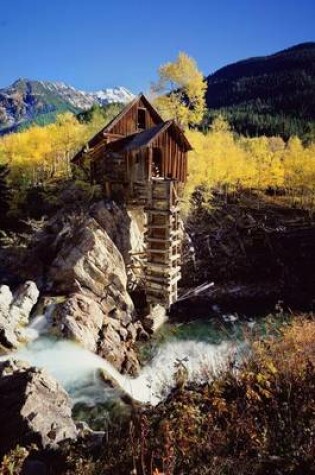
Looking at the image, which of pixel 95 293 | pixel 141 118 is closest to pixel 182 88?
pixel 141 118

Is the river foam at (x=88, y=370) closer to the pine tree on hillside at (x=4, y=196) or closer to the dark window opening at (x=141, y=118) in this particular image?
the dark window opening at (x=141, y=118)

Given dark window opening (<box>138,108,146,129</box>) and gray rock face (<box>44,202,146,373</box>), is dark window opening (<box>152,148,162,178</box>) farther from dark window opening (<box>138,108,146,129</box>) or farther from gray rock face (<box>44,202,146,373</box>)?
gray rock face (<box>44,202,146,373</box>)

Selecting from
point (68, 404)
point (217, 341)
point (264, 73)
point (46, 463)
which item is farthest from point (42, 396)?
point (264, 73)

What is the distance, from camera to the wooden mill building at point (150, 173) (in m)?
24.2

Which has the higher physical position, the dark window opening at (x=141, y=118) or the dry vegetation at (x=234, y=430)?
the dark window opening at (x=141, y=118)

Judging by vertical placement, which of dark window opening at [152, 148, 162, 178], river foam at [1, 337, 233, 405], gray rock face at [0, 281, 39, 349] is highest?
dark window opening at [152, 148, 162, 178]

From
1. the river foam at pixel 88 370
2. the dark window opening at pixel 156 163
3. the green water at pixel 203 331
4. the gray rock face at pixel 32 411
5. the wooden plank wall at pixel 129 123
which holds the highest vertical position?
the wooden plank wall at pixel 129 123

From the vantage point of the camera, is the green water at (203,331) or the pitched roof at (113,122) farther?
the pitched roof at (113,122)

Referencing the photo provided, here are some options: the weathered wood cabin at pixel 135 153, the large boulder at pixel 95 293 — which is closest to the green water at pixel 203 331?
the large boulder at pixel 95 293

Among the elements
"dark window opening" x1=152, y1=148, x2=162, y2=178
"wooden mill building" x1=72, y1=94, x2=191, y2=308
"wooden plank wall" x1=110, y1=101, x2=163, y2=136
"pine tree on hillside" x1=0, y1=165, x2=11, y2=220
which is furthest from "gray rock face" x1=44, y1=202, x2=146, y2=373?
"pine tree on hillside" x1=0, y1=165, x2=11, y2=220

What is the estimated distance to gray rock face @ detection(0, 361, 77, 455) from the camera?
796 cm

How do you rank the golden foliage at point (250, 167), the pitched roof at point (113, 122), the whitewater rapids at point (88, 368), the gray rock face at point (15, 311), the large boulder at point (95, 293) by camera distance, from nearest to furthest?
the whitewater rapids at point (88, 368) < the gray rock face at point (15, 311) < the large boulder at point (95, 293) < the pitched roof at point (113, 122) < the golden foliage at point (250, 167)

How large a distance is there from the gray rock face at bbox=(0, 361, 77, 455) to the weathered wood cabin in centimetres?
1656

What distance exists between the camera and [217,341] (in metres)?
22.6
